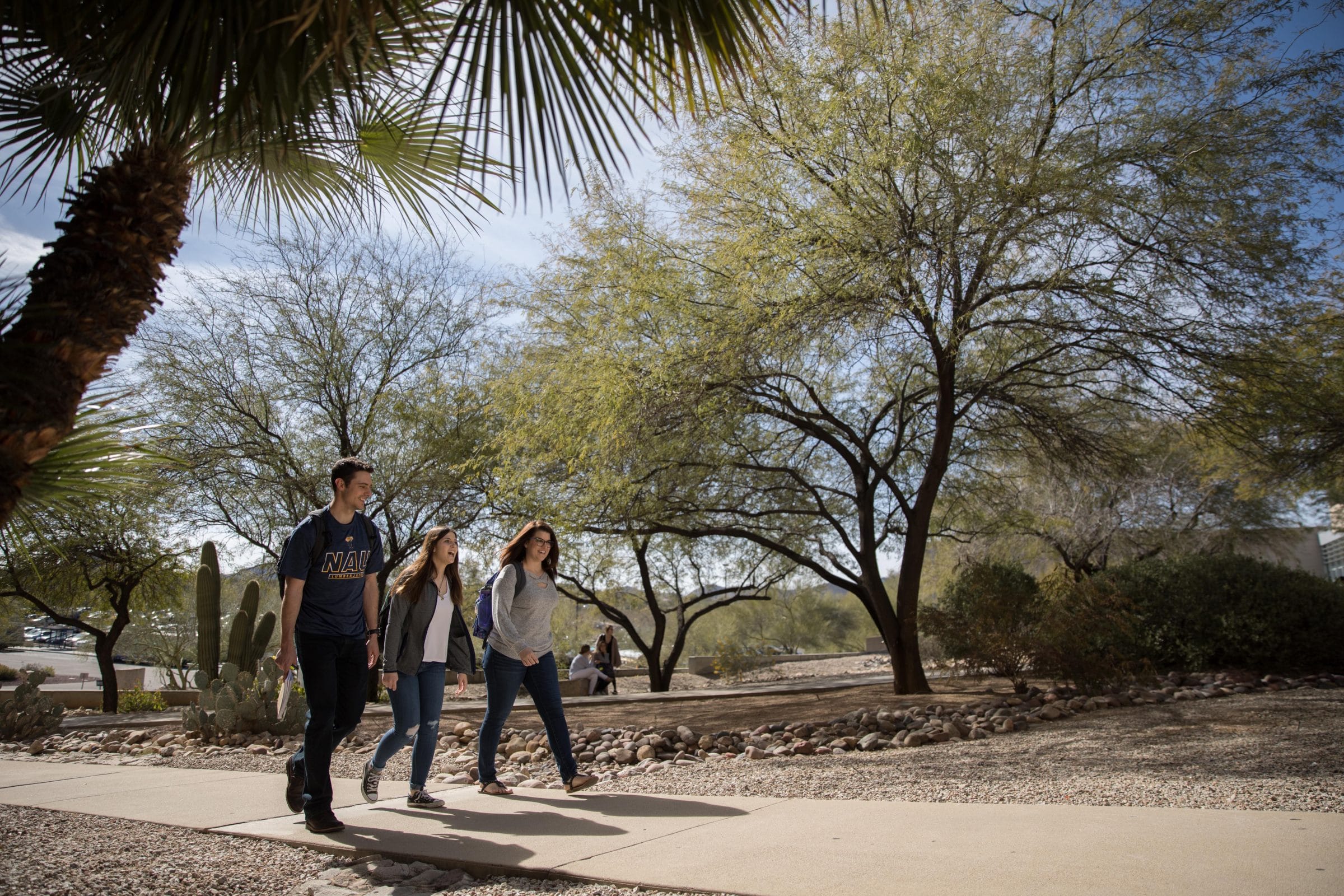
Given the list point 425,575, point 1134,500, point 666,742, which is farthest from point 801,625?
point 425,575

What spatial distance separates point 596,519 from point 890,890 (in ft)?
28.5

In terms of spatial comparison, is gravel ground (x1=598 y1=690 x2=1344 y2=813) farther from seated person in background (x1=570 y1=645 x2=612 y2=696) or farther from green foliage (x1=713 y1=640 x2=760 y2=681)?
green foliage (x1=713 y1=640 x2=760 y2=681)

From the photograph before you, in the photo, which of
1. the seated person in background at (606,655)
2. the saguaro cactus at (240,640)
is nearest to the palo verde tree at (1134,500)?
the seated person in background at (606,655)

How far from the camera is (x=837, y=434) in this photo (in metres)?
14.0

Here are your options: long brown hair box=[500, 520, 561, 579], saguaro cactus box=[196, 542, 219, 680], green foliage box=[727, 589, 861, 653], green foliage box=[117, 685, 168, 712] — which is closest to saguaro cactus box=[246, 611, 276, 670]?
saguaro cactus box=[196, 542, 219, 680]

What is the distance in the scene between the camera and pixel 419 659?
18.2 feet

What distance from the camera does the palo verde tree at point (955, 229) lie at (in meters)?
9.55

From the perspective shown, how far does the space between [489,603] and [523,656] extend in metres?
0.55

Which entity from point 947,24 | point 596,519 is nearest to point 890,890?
point 596,519

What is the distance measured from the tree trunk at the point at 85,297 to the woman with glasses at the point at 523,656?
2.97 meters

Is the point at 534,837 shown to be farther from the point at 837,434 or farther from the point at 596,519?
the point at 837,434

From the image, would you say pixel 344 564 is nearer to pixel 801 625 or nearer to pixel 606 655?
pixel 606 655

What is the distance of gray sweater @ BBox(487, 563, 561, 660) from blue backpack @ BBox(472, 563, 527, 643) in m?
0.02

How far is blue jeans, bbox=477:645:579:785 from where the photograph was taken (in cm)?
591
